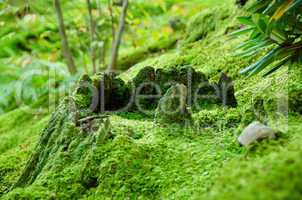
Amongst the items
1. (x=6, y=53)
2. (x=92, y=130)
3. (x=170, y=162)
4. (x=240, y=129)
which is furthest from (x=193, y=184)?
(x=6, y=53)

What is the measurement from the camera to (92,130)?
2.34m

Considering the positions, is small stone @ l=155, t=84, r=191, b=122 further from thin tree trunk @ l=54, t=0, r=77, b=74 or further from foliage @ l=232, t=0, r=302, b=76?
thin tree trunk @ l=54, t=0, r=77, b=74

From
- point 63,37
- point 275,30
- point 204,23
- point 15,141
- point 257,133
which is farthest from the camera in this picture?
point 204,23

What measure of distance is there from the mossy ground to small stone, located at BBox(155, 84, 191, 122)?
5 cm

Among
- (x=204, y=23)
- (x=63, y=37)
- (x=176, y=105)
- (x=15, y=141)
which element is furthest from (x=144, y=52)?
(x=176, y=105)

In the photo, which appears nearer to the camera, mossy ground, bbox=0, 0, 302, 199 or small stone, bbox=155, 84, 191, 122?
mossy ground, bbox=0, 0, 302, 199

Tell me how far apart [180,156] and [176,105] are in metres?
0.33

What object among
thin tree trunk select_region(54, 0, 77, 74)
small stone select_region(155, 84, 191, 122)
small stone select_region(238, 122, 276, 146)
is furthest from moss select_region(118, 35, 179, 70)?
small stone select_region(238, 122, 276, 146)

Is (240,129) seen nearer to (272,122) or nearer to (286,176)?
(272,122)

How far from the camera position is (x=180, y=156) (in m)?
2.05

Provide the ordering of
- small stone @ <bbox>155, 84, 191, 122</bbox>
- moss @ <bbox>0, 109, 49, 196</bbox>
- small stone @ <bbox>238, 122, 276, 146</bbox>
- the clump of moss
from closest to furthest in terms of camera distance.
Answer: small stone @ <bbox>238, 122, 276, 146</bbox>
small stone @ <bbox>155, 84, 191, 122</bbox>
moss @ <bbox>0, 109, 49, 196</bbox>
the clump of moss

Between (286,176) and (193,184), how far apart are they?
0.59 meters

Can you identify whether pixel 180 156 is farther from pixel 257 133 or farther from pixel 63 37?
pixel 63 37

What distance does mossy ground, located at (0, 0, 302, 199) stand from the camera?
1509 millimetres
